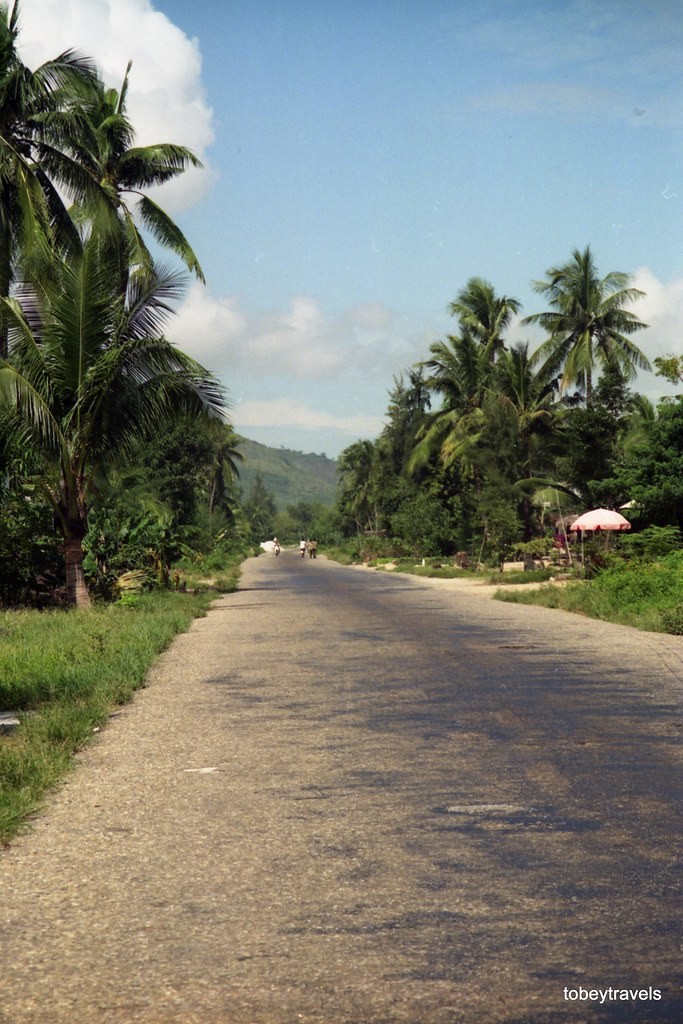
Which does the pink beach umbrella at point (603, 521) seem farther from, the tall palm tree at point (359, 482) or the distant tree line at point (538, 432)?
the tall palm tree at point (359, 482)

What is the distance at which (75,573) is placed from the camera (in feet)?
76.2

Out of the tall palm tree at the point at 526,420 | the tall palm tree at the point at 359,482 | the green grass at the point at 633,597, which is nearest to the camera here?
the green grass at the point at 633,597

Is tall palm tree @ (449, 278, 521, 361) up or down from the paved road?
up

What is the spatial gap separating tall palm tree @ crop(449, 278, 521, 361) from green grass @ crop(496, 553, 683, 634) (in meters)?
32.5

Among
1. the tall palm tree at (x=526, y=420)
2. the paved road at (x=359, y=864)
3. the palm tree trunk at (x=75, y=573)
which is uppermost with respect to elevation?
the tall palm tree at (x=526, y=420)

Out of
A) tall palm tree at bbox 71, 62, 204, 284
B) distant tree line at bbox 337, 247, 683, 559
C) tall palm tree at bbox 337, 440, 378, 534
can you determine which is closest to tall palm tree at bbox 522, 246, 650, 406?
distant tree line at bbox 337, 247, 683, 559

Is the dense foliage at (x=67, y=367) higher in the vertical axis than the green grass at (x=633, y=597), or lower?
higher

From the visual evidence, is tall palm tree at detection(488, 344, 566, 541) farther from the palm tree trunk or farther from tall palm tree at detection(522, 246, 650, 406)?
the palm tree trunk

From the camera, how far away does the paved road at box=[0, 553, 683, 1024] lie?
392cm

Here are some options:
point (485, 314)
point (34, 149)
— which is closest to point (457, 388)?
point (485, 314)
